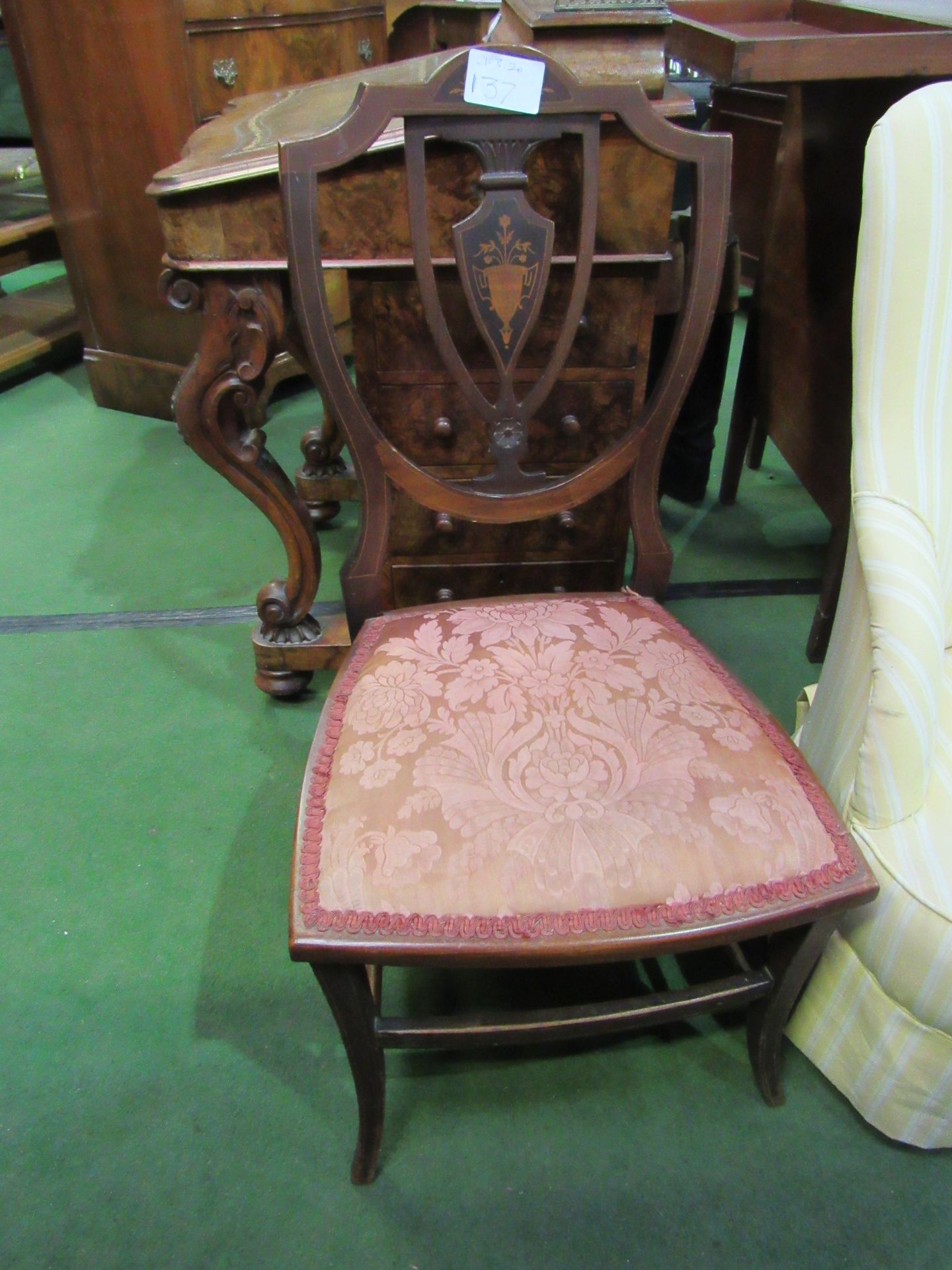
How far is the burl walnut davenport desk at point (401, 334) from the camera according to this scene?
1.15 meters

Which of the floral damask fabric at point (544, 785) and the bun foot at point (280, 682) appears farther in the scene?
the bun foot at point (280, 682)

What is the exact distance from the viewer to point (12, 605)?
187 centimetres

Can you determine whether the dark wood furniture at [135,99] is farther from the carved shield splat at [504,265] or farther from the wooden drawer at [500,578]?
the carved shield splat at [504,265]

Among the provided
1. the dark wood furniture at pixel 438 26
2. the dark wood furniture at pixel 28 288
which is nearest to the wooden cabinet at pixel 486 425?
the dark wood furniture at pixel 438 26

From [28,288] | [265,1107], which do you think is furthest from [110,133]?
[265,1107]

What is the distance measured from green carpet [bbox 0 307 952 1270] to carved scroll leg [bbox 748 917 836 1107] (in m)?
0.05

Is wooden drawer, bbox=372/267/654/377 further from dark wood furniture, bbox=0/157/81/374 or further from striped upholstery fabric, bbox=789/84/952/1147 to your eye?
dark wood furniture, bbox=0/157/81/374

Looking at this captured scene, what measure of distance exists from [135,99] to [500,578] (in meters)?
1.65

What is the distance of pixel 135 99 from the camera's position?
216cm

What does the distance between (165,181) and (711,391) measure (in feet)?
4.22

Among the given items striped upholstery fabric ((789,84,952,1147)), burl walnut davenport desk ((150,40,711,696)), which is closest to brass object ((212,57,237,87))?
burl walnut davenport desk ((150,40,711,696))

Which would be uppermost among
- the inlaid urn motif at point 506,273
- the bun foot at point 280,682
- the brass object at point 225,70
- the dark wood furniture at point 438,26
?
the dark wood furniture at point 438,26

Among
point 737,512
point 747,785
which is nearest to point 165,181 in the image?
point 747,785

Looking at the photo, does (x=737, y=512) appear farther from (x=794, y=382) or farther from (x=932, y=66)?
(x=932, y=66)
